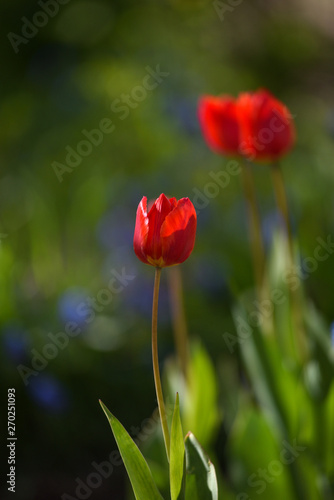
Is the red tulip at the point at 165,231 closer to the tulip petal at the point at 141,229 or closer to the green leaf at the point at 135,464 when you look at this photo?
the tulip petal at the point at 141,229

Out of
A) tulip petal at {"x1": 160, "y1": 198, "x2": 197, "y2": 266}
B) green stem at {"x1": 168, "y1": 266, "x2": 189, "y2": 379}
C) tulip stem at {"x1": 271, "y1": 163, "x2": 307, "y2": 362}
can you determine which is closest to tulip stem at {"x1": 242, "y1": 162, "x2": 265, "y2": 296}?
tulip stem at {"x1": 271, "y1": 163, "x2": 307, "y2": 362}

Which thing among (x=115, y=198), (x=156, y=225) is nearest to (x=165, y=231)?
(x=156, y=225)

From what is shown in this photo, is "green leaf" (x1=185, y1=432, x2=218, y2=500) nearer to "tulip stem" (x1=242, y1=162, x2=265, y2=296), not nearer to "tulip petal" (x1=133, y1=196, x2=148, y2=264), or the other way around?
"tulip petal" (x1=133, y1=196, x2=148, y2=264)

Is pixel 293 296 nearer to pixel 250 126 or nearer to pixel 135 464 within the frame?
pixel 250 126

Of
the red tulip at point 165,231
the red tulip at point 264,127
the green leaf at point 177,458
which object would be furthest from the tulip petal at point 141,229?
the red tulip at point 264,127

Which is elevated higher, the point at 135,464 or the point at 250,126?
the point at 250,126

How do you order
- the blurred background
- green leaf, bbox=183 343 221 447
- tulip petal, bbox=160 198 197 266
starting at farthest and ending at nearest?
the blurred background, green leaf, bbox=183 343 221 447, tulip petal, bbox=160 198 197 266
